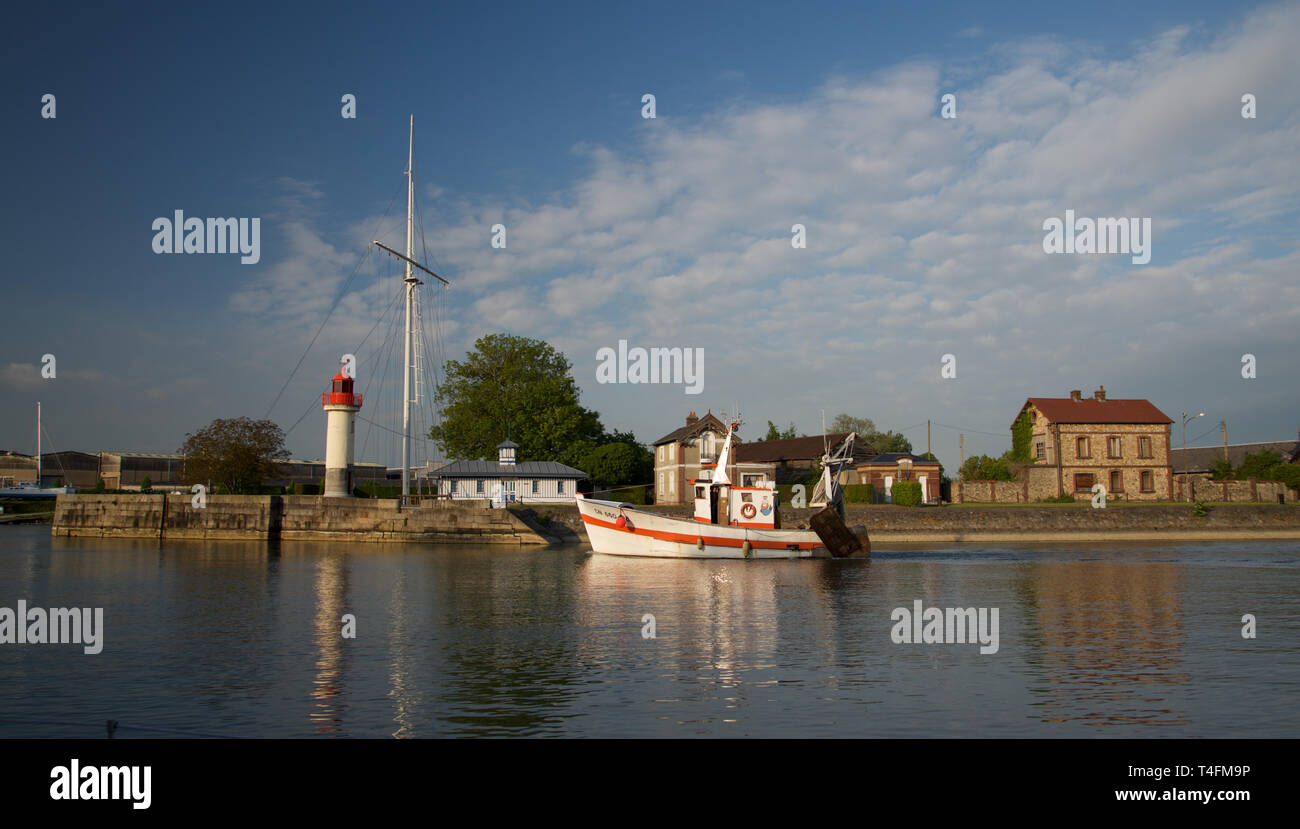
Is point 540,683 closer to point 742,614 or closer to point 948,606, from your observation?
point 742,614

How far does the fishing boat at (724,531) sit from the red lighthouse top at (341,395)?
Answer: 2068cm

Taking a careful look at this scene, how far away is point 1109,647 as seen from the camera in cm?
1800

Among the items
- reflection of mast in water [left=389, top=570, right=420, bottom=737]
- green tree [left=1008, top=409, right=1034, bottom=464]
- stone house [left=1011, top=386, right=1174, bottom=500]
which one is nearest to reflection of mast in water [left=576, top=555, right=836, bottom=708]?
reflection of mast in water [left=389, top=570, right=420, bottom=737]

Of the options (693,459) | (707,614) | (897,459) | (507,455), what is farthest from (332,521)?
(897,459)

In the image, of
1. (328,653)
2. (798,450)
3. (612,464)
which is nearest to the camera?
(328,653)

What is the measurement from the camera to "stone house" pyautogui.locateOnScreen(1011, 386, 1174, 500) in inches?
2844

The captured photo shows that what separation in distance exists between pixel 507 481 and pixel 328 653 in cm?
4701

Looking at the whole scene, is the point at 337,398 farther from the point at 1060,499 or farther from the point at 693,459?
the point at 1060,499

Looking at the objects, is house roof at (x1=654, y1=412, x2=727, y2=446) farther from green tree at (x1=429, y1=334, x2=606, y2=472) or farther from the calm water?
Result: the calm water

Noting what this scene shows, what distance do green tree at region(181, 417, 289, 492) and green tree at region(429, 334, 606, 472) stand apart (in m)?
18.0

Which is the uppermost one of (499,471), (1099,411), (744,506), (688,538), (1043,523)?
(1099,411)
